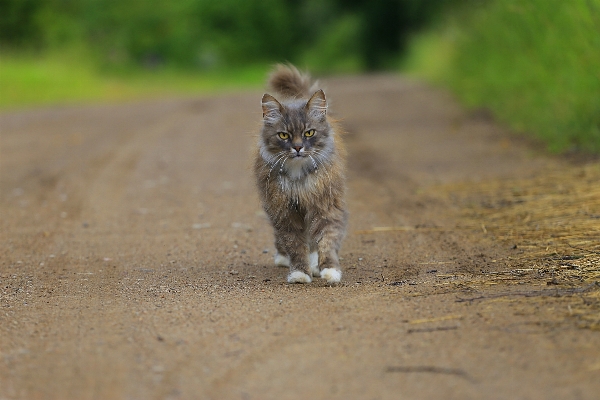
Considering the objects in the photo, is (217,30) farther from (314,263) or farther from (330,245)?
(330,245)

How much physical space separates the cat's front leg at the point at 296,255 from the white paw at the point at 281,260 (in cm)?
32

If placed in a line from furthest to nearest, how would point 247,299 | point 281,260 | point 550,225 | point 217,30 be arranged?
1. point 217,30
2. point 550,225
3. point 281,260
4. point 247,299

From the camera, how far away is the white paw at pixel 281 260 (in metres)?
6.98

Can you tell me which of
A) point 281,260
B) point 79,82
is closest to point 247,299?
point 281,260

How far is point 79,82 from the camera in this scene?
27.8 metres

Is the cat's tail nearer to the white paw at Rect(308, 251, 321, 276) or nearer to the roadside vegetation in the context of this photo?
the white paw at Rect(308, 251, 321, 276)

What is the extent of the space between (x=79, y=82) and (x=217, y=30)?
20997mm

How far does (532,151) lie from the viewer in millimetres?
12008

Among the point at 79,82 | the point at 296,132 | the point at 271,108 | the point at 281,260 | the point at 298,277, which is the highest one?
the point at 271,108

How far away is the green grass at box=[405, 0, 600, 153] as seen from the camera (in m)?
10.9

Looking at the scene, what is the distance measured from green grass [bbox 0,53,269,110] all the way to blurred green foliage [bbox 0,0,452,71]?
262 cm

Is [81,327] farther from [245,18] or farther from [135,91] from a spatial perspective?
[245,18]

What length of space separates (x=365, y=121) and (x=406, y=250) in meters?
11.1

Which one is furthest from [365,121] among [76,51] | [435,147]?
[76,51]
